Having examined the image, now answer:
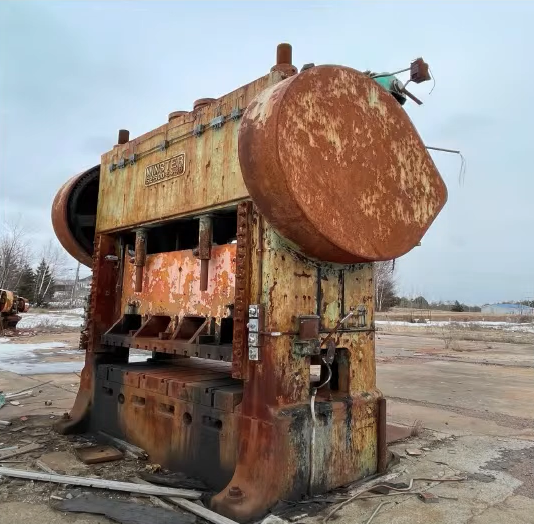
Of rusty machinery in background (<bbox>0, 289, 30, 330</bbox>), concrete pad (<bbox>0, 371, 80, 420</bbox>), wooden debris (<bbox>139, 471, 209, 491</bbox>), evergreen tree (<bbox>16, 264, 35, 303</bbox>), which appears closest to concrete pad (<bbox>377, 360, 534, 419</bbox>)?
wooden debris (<bbox>139, 471, 209, 491</bbox>)

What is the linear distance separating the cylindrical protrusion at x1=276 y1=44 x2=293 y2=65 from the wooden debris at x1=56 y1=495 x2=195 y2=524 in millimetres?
3449

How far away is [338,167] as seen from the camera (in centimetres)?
347

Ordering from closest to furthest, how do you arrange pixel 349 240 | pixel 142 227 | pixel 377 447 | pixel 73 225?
1. pixel 349 240
2. pixel 377 447
3. pixel 142 227
4. pixel 73 225

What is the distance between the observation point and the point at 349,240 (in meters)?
3.44

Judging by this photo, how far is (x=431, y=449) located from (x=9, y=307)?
58.8 ft

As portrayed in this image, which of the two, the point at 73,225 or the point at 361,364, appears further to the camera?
the point at 73,225

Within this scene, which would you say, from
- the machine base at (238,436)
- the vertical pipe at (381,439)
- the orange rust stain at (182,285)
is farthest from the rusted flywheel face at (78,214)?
the vertical pipe at (381,439)

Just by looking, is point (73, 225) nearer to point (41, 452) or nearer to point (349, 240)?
point (41, 452)

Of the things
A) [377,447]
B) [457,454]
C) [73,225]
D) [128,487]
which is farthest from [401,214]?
[73,225]

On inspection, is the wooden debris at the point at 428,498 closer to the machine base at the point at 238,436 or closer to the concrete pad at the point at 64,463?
the machine base at the point at 238,436

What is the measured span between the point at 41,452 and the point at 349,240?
3727 mm

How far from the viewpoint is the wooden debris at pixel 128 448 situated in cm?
446

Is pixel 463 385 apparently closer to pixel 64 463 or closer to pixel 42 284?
pixel 64 463

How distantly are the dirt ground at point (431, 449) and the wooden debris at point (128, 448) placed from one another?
3.7 inches
